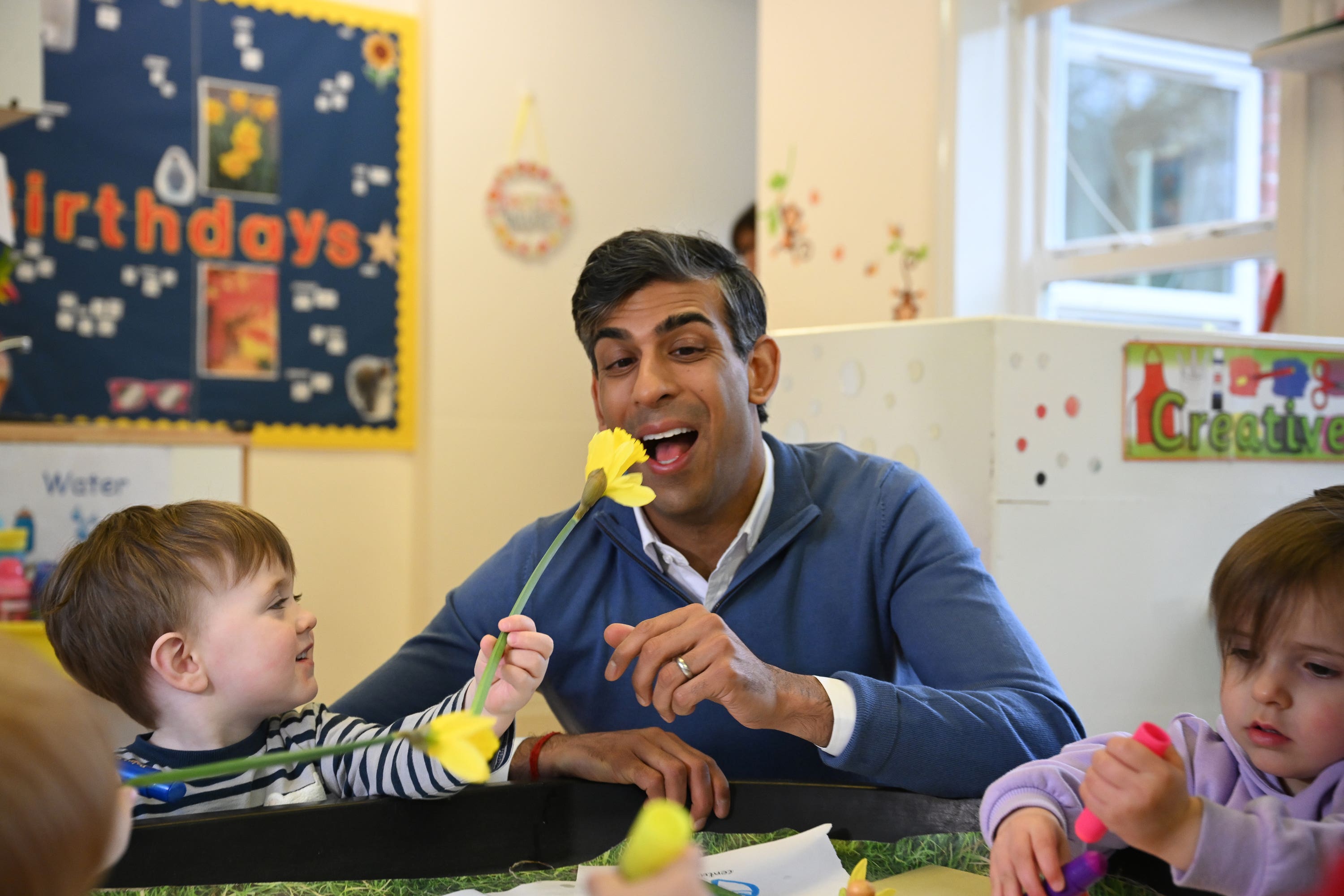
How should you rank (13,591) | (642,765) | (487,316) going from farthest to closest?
(487,316)
(13,591)
(642,765)

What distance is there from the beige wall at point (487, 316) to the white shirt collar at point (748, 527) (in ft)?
8.31

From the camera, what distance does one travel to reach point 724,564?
1.50 m

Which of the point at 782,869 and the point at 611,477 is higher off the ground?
the point at 611,477

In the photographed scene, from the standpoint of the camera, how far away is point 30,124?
3355 millimetres

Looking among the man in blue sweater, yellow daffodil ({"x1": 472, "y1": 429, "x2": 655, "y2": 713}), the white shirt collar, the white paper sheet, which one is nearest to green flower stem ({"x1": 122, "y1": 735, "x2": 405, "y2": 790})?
yellow daffodil ({"x1": 472, "y1": 429, "x2": 655, "y2": 713})

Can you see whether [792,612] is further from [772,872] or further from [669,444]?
[772,872]

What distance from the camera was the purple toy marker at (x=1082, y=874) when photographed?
0.78 metres

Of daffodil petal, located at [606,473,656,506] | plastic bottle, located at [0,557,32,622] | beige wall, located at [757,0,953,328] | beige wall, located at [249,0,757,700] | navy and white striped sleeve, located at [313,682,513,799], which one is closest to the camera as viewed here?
daffodil petal, located at [606,473,656,506]

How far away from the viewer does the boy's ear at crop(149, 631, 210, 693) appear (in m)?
1.14

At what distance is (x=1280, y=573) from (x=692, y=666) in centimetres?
48

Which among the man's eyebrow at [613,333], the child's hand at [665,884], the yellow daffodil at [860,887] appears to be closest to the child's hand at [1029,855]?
the yellow daffodil at [860,887]

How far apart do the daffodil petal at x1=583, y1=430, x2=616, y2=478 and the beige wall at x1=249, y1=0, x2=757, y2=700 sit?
10.3 feet

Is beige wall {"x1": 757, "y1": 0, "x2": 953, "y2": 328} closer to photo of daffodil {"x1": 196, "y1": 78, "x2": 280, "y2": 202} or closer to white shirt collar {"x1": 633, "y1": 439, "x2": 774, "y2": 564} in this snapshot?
white shirt collar {"x1": 633, "y1": 439, "x2": 774, "y2": 564}

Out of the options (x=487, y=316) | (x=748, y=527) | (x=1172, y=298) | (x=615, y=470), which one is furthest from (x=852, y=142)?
(x=615, y=470)
